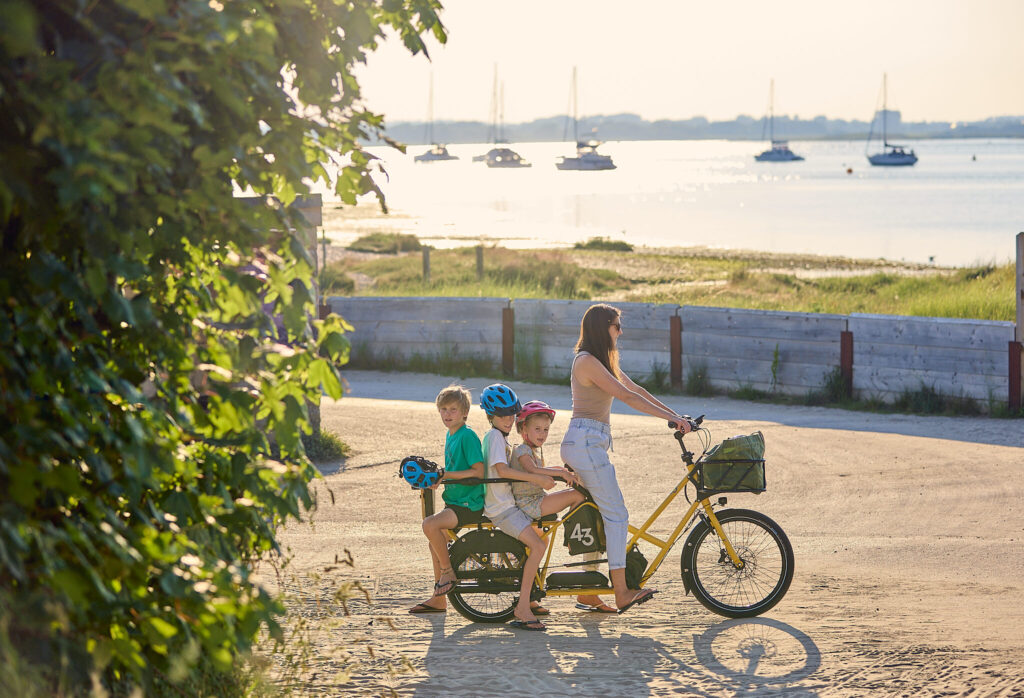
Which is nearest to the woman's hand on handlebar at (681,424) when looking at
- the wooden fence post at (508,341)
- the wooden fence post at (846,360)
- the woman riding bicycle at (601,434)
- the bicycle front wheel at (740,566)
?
the woman riding bicycle at (601,434)

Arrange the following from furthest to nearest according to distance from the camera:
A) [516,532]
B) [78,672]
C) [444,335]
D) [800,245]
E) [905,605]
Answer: [800,245] < [444,335] < [905,605] < [516,532] < [78,672]

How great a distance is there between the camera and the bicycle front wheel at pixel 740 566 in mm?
6430

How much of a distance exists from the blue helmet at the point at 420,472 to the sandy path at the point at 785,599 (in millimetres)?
577

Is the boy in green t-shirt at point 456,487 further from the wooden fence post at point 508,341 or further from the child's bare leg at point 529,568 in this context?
the wooden fence post at point 508,341

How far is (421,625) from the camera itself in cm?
641

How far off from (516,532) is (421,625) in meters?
0.81

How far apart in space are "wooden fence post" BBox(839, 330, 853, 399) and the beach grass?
4405 millimetres

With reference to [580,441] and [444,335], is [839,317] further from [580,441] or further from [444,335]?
[580,441]

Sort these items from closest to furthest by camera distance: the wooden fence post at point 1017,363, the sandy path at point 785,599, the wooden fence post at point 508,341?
the sandy path at point 785,599 → the wooden fence post at point 1017,363 → the wooden fence post at point 508,341

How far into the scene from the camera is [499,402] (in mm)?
6207

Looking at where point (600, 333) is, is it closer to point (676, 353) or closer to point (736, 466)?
point (736, 466)

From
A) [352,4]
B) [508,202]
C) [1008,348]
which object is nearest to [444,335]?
[1008,348]

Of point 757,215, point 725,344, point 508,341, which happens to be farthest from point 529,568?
point 757,215

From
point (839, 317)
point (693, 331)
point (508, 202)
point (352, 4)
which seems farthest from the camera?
point (508, 202)
